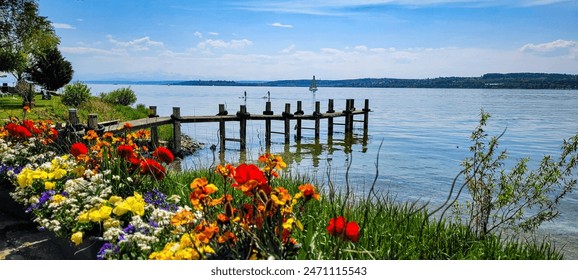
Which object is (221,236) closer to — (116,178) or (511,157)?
(116,178)

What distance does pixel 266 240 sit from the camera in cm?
332

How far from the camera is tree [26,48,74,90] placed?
125 feet

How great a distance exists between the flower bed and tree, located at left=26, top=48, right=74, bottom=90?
3401 centimetres

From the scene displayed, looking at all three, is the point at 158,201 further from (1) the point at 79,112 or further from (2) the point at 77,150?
(1) the point at 79,112

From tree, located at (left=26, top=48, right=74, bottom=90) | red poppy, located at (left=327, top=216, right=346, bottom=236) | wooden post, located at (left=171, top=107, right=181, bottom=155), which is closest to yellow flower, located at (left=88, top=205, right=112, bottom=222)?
red poppy, located at (left=327, top=216, right=346, bottom=236)

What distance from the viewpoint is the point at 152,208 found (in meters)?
4.85

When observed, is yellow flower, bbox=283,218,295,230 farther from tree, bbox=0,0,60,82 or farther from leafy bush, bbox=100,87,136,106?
leafy bush, bbox=100,87,136,106

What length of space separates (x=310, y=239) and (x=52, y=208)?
285cm

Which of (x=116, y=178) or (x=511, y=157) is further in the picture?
(x=511, y=157)

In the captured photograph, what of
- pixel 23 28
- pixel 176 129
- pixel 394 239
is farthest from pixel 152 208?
pixel 23 28

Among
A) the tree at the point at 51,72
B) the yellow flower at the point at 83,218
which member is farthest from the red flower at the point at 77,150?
the tree at the point at 51,72

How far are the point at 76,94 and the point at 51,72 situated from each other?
14.3 meters
